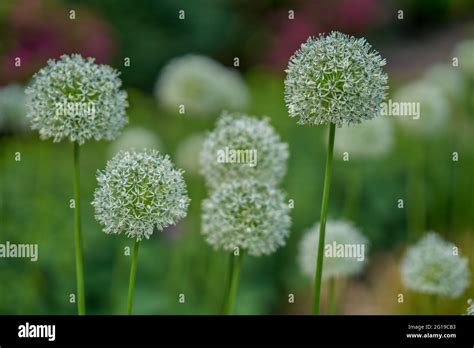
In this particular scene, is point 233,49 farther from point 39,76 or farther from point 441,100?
point 39,76

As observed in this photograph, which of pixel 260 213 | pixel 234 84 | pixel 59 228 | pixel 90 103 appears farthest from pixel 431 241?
pixel 59 228

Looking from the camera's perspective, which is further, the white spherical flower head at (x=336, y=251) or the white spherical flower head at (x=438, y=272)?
the white spherical flower head at (x=336, y=251)

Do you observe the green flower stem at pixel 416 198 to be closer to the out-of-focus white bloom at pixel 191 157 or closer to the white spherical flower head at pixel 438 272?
the out-of-focus white bloom at pixel 191 157

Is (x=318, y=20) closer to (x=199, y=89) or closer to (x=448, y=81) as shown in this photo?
(x=448, y=81)

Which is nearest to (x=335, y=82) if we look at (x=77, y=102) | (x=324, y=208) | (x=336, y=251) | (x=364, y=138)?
(x=324, y=208)

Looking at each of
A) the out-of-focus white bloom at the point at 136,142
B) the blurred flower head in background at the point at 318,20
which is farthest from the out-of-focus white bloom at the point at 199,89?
the blurred flower head in background at the point at 318,20

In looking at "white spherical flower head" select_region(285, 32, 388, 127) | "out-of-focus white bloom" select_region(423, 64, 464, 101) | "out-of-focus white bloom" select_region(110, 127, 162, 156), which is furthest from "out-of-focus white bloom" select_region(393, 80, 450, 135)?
"white spherical flower head" select_region(285, 32, 388, 127)
